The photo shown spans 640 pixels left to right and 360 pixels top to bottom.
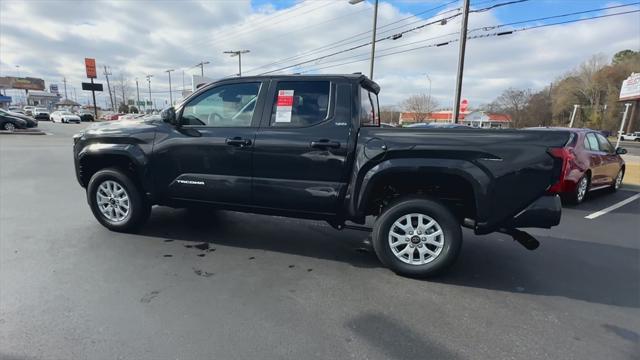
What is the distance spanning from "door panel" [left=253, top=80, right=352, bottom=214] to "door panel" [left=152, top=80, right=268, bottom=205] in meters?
0.16

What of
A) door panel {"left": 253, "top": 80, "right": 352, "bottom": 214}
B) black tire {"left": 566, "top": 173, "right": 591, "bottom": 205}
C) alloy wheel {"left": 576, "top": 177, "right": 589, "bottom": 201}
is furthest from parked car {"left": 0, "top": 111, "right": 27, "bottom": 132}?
alloy wheel {"left": 576, "top": 177, "right": 589, "bottom": 201}

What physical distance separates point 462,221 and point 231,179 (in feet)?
8.28

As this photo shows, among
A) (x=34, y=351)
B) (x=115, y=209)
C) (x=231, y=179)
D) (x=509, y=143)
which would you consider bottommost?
(x=34, y=351)

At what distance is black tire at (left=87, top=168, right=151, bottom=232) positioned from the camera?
4.56 m

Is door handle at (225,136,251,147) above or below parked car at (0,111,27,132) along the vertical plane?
above

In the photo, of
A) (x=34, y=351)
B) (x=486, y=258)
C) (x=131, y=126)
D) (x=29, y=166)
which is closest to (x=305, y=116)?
(x=131, y=126)

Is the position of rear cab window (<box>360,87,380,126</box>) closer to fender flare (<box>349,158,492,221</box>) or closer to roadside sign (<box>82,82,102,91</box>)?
fender flare (<box>349,158,492,221</box>)

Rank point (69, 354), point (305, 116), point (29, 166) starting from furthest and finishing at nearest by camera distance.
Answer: point (29, 166)
point (305, 116)
point (69, 354)

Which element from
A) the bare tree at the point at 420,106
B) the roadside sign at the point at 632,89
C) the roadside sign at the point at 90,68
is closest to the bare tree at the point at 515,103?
the bare tree at the point at 420,106

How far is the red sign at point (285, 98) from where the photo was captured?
157 inches

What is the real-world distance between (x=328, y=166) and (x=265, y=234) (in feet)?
5.24

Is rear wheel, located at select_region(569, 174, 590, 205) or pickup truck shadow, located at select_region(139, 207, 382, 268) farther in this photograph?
rear wheel, located at select_region(569, 174, 590, 205)

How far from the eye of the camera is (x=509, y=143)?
3275mm

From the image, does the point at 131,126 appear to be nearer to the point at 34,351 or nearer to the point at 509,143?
the point at 34,351
